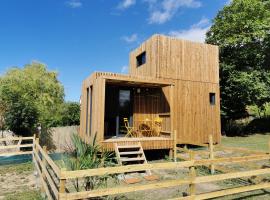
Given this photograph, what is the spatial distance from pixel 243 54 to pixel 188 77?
29.1 ft

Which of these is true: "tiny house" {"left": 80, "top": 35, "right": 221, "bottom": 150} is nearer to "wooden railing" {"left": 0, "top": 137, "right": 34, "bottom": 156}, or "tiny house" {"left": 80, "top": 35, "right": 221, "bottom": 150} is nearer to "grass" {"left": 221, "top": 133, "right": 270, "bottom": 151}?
"grass" {"left": 221, "top": 133, "right": 270, "bottom": 151}

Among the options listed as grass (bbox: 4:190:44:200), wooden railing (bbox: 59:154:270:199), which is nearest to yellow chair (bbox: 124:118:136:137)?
grass (bbox: 4:190:44:200)

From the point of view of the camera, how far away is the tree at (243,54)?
19312 millimetres

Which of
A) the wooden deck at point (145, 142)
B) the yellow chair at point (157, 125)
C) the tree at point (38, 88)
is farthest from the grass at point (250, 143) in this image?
the tree at point (38, 88)

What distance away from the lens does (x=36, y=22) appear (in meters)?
25.7

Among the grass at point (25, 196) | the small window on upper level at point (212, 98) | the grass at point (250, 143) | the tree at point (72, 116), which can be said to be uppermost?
the small window on upper level at point (212, 98)

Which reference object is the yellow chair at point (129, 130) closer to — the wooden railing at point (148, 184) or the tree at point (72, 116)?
the wooden railing at point (148, 184)

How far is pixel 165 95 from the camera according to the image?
43.2 ft

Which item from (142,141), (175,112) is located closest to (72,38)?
(175,112)

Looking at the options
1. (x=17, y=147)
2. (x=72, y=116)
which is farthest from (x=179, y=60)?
(x=72, y=116)

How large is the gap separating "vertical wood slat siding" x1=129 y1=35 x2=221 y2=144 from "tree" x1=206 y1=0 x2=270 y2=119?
5.51 meters

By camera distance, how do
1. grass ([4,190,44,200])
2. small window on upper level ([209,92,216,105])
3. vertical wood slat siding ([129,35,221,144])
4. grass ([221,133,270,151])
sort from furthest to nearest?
small window on upper level ([209,92,216,105]), grass ([221,133,270,151]), vertical wood slat siding ([129,35,221,144]), grass ([4,190,44,200])

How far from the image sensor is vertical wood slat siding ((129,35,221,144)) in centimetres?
1356

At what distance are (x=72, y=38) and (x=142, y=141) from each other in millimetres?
24425
